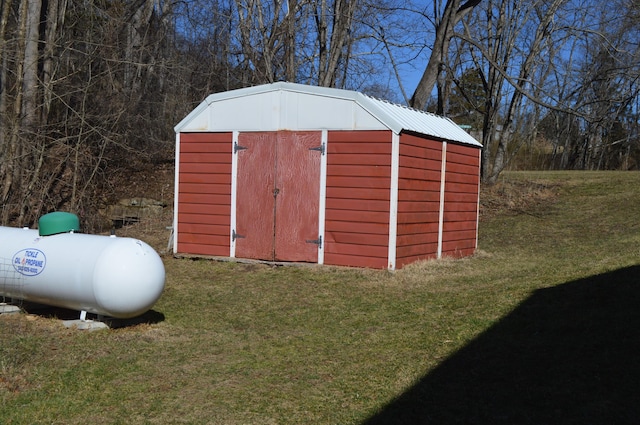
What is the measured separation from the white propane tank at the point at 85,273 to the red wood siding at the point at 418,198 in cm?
452

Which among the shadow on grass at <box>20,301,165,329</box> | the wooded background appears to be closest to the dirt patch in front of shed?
the wooded background

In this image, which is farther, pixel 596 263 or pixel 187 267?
pixel 187 267

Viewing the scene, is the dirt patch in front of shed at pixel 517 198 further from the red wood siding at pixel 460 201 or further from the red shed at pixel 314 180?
the red shed at pixel 314 180

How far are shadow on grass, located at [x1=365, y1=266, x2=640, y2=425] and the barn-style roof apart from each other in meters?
4.38

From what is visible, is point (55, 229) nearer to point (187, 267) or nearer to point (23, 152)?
point (187, 267)

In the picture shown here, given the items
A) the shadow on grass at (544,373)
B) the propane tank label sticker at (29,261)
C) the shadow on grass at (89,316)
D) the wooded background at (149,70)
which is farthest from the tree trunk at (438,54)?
the propane tank label sticker at (29,261)

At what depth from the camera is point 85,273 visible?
22.9ft

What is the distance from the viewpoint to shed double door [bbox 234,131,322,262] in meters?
11.0

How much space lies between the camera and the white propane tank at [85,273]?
6.89 m

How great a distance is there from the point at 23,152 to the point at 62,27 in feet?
14.2

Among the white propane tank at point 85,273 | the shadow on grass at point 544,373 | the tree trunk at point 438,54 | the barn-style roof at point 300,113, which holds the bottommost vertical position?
the shadow on grass at point 544,373

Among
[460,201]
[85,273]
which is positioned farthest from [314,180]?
[85,273]

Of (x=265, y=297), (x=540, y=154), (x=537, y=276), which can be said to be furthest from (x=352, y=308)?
(x=540, y=154)

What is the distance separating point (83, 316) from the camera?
23.6 ft
